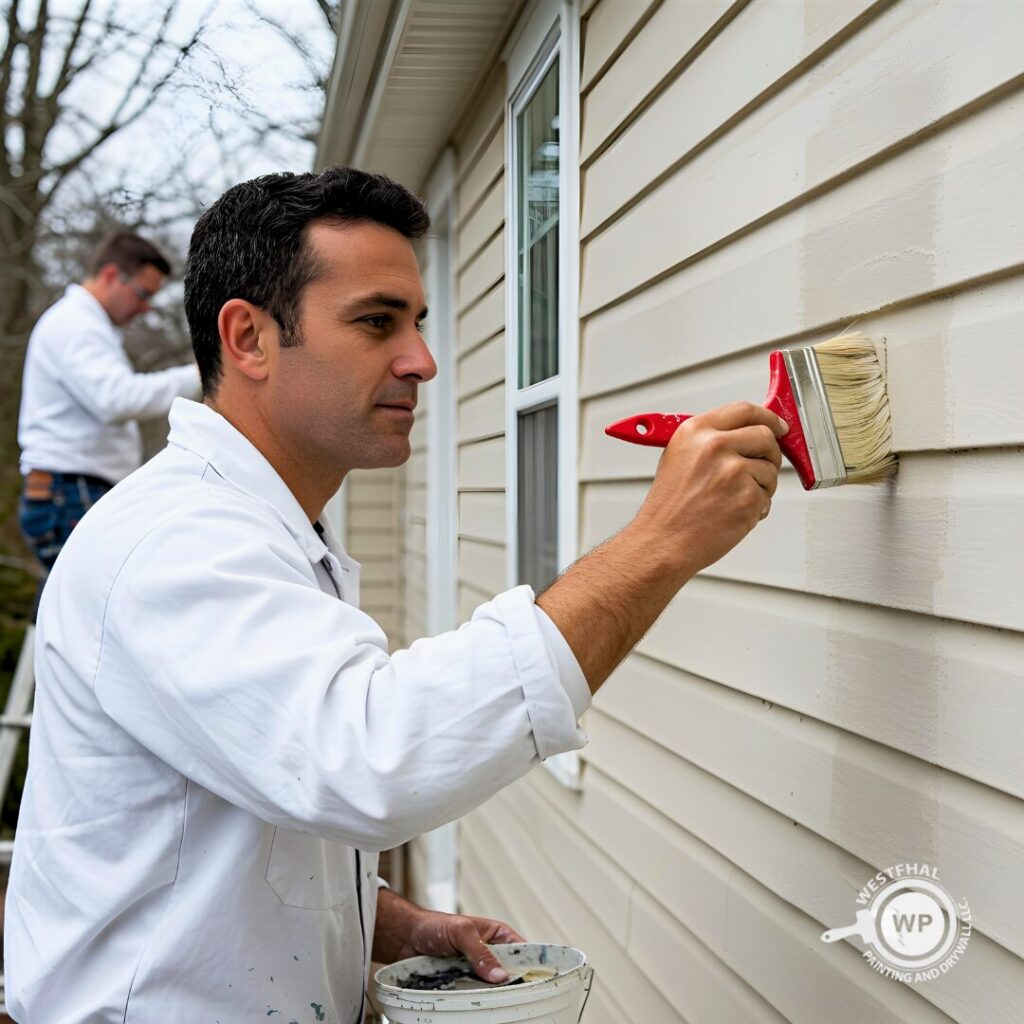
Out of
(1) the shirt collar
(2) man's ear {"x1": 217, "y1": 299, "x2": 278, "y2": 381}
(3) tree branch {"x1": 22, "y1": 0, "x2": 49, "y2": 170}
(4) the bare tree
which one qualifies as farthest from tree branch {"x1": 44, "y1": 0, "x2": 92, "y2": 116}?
(1) the shirt collar

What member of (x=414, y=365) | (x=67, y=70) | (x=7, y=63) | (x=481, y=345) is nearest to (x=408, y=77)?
(x=481, y=345)

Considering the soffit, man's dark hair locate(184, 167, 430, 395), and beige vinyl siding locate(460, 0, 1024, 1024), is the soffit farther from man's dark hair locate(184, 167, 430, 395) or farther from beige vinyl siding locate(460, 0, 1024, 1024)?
man's dark hair locate(184, 167, 430, 395)

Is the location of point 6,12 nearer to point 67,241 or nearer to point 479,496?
point 67,241

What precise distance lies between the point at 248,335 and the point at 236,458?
221 mm

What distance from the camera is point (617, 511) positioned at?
9.48 feet

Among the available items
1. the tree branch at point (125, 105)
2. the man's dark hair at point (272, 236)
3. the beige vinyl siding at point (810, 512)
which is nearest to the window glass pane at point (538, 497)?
the beige vinyl siding at point (810, 512)

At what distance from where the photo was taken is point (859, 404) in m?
1.62

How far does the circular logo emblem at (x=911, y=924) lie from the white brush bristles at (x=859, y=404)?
1.70 feet

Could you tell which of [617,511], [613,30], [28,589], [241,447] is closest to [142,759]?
[241,447]

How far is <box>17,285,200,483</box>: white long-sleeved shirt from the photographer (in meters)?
5.26

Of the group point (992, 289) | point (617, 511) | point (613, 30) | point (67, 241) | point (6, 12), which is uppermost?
point (6, 12)

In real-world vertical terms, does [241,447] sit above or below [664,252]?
below

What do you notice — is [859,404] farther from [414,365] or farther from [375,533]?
[375,533]

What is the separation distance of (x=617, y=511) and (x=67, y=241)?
33.2 feet
